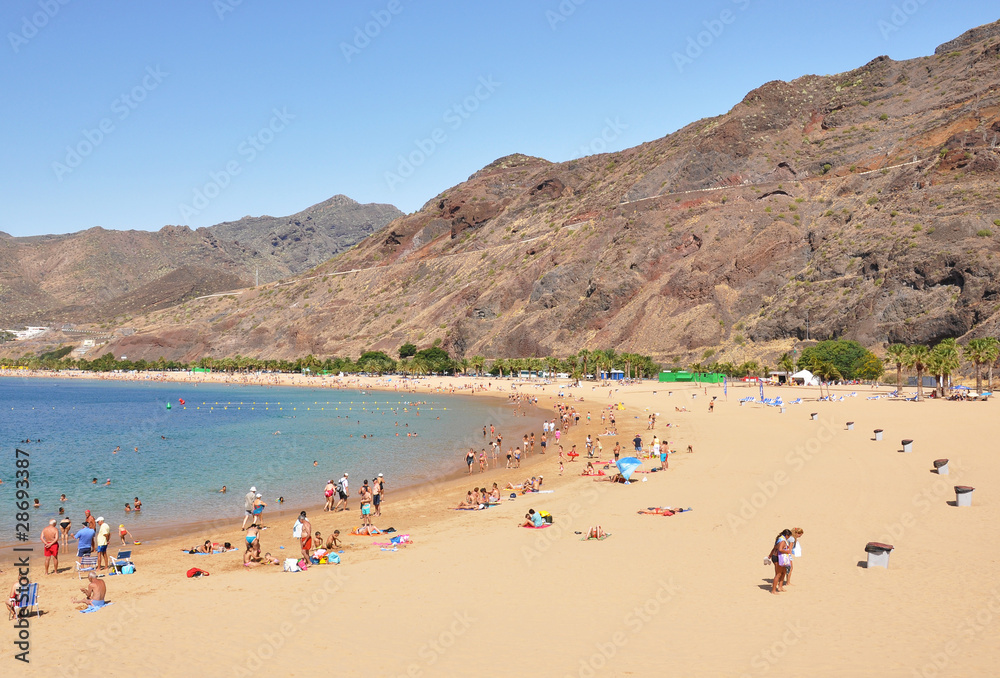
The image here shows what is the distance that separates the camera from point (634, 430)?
1731 inches

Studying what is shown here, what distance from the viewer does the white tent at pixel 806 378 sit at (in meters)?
75.1

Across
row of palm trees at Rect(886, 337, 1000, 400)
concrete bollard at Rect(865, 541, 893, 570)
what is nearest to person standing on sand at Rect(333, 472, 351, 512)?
concrete bollard at Rect(865, 541, 893, 570)

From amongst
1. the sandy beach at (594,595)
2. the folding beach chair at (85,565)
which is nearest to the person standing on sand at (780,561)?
the sandy beach at (594,595)

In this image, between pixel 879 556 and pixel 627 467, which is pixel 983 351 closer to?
pixel 627 467

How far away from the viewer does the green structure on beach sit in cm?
8344

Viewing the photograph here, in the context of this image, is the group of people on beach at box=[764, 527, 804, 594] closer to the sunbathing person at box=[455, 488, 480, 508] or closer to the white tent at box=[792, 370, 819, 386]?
the sunbathing person at box=[455, 488, 480, 508]

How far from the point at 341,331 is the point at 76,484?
127971 mm

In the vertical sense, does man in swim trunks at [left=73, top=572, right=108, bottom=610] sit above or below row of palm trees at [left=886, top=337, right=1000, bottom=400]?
below
